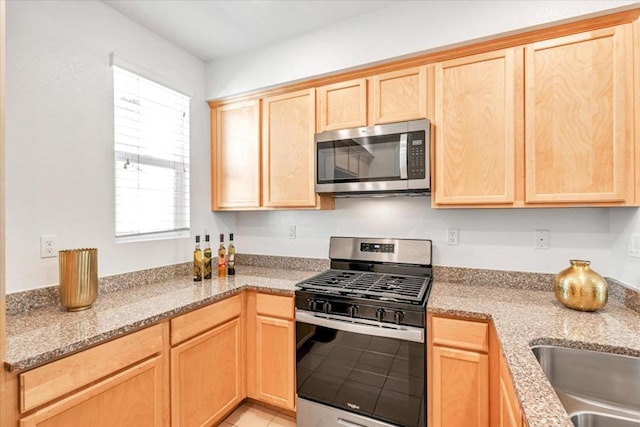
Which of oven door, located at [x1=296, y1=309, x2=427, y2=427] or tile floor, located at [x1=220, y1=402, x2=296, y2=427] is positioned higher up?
oven door, located at [x1=296, y1=309, x2=427, y2=427]

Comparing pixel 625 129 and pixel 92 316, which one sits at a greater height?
pixel 625 129

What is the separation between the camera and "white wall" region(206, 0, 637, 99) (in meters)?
1.71

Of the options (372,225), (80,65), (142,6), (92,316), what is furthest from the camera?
(372,225)

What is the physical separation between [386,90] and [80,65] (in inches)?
72.2

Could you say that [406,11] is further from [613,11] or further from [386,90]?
[613,11]

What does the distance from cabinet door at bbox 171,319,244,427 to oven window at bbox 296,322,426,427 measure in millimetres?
451

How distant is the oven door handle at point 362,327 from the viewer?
1.64 m

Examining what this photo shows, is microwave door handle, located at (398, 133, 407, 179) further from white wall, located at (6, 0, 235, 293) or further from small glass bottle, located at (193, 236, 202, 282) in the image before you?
white wall, located at (6, 0, 235, 293)

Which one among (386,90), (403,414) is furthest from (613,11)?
(403,414)

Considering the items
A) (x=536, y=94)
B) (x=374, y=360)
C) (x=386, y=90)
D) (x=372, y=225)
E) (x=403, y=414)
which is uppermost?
(x=386, y=90)

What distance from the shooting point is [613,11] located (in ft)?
5.10

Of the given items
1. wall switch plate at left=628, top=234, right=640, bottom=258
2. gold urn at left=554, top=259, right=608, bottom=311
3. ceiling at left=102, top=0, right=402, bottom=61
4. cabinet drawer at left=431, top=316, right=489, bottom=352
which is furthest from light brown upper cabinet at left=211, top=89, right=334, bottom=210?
wall switch plate at left=628, top=234, right=640, bottom=258

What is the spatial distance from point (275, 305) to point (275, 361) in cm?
37

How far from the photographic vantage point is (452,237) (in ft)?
7.13
